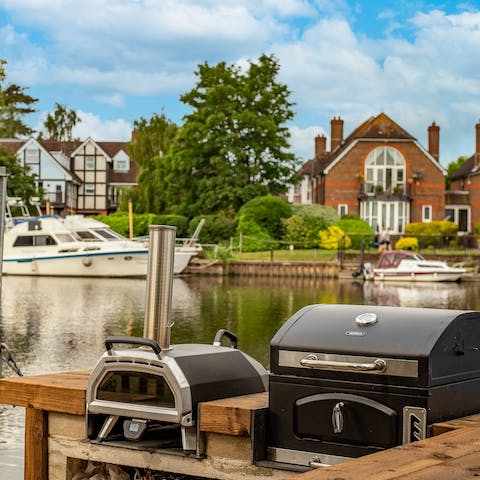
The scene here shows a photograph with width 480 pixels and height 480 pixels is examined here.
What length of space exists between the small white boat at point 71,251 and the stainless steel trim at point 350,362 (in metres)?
43.5

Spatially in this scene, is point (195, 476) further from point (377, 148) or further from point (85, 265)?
point (377, 148)

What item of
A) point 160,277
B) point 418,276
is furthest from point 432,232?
point 160,277

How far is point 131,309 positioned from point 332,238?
102 feet

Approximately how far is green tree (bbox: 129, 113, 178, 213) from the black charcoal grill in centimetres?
6286

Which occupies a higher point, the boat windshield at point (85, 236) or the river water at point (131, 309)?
the boat windshield at point (85, 236)

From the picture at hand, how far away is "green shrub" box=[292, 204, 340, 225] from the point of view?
209 feet

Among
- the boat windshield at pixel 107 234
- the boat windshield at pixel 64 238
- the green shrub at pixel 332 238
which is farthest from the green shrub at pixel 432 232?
the boat windshield at pixel 64 238

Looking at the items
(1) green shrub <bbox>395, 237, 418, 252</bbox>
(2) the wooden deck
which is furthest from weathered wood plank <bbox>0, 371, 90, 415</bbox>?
(1) green shrub <bbox>395, 237, 418, 252</bbox>

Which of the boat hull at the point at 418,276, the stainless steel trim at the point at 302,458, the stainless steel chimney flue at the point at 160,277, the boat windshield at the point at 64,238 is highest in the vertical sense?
the boat windshield at the point at 64,238

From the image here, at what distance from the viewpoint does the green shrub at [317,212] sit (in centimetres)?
6375

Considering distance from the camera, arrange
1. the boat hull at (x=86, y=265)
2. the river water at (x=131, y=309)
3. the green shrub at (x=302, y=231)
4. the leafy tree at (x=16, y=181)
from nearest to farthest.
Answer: the river water at (x=131, y=309) → the boat hull at (x=86, y=265) → the green shrub at (x=302, y=231) → the leafy tree at (x=16, y=181)

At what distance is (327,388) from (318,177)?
74.6 metres

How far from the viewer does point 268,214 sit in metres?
60.9

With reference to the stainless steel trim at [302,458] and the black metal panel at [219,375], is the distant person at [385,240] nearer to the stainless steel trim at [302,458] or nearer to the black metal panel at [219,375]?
the black metal panel at [219,375]
